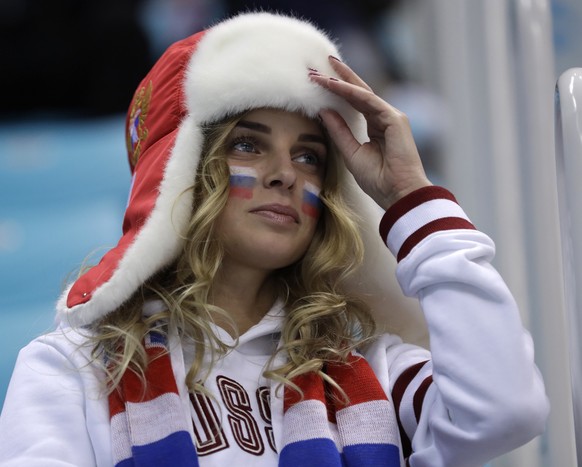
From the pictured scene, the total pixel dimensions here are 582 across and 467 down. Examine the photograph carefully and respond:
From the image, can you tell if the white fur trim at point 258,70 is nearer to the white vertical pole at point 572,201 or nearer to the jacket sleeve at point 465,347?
the jacket sleeve at point 465,347

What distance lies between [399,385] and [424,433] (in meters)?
0.13

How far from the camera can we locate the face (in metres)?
1.68

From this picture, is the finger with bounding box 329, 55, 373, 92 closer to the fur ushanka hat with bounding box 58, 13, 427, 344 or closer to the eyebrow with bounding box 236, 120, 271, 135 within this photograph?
the fur ushanka hat with bounding box 58, 13, 427, 344

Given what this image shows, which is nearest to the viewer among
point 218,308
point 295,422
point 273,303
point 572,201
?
point 572,201

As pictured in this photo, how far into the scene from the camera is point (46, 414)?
4.92ft

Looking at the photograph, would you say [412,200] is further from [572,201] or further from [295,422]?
[295,422]

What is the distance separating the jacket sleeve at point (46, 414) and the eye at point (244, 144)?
1.48ft

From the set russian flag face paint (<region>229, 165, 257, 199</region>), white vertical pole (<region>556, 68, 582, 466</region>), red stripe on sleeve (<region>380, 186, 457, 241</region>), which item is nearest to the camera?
white vertical pole (<region>556, 68, 582, 466</region>)

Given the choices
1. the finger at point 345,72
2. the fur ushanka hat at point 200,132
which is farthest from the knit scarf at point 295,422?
the finger at point 345,72

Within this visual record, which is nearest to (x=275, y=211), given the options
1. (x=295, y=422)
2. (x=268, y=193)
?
(x=268, y=193)

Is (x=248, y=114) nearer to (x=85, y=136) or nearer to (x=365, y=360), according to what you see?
(x=365, y=360)

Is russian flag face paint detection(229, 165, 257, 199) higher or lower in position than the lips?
higher

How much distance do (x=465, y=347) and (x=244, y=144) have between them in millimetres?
549

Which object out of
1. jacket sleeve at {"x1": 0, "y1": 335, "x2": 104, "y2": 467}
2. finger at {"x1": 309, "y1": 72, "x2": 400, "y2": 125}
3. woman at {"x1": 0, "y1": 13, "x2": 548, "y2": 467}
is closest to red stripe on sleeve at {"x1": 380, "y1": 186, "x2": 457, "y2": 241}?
woman at {"x1": 0, "y1": 13, "x2": 548, "y2": 467}
